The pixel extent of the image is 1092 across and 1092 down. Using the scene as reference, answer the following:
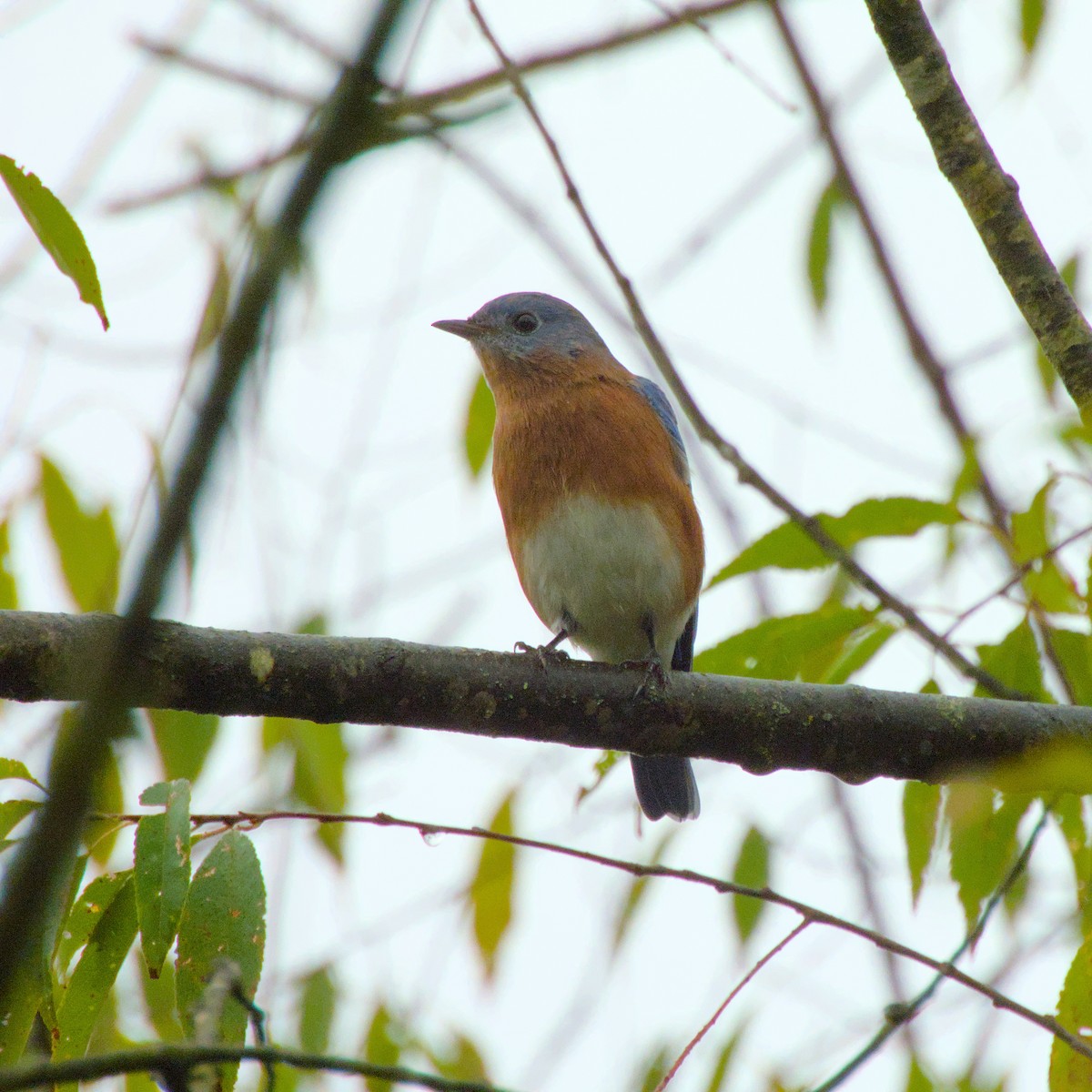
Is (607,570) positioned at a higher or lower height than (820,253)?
lower

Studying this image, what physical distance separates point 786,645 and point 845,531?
0.36 metres

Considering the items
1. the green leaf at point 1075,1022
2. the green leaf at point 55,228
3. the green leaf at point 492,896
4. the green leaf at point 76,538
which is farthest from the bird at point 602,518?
the green leaf at point 55,228

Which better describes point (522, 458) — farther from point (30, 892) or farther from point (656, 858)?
point (30, 892)

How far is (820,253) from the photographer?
541 centimetres

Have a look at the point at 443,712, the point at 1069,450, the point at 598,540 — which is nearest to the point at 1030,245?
the point at 1069,450

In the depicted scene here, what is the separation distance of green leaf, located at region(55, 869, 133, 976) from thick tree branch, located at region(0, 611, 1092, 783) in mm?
400

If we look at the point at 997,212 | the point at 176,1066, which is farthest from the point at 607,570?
the point at 176,1066

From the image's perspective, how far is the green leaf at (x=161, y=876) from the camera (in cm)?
241

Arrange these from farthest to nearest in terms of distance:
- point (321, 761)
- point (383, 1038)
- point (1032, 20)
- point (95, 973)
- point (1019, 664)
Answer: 1. point (1032, 20)
2. point (383, 1038)
3. point (321, 761)
4. point (1019, 664)
5. point (95, 973)

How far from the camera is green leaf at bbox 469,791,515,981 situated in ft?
15.1

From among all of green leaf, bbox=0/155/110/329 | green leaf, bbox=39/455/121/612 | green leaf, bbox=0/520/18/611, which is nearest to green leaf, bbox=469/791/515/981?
green leaf, bbox=39/455/121/612

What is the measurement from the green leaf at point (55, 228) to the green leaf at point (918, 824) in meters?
2.38

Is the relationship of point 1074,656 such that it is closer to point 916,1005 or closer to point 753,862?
point 916,1005

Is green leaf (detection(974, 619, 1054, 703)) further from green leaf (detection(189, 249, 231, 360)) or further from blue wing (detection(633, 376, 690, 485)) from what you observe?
blue wing (detection(633, 376, 690, 485))
